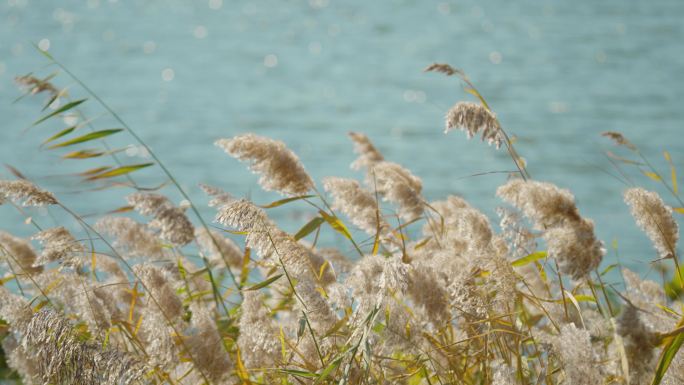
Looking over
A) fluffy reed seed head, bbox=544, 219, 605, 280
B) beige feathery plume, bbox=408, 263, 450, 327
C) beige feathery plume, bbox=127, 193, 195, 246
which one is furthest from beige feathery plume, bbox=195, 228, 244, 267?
fluffy reed seed head, bbox=544, 219, 605, 280

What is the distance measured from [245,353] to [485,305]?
1.86 feet

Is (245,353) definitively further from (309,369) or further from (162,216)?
(162,216)

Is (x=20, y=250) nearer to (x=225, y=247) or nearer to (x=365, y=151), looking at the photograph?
(x=225, y=247)

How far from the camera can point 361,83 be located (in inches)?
632

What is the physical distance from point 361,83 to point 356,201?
13.7m

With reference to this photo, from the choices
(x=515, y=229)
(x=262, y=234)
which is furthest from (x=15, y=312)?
(x=515, y=229)

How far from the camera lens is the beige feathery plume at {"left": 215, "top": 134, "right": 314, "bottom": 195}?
89.7 inches

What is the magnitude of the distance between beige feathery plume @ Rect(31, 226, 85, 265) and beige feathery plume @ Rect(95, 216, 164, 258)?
0.21 meters

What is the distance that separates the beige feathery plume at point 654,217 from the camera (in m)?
2.03

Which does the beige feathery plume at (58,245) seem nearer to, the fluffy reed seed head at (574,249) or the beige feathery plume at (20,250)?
the beige feathery plume at (20,250)

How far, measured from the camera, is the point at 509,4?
22688mm

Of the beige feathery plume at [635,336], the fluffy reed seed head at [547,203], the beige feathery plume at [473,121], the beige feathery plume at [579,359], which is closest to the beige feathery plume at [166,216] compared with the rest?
the beige feathery plume at [473,121]

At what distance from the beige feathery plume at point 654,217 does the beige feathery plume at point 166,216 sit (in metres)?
1.00

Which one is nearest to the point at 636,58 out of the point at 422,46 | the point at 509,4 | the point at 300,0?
the point at 422,46
